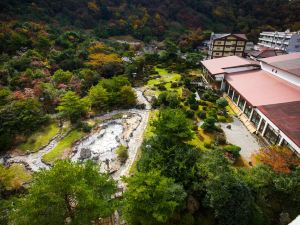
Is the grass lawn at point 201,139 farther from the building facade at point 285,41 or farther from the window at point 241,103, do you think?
the building facade at point 285,41

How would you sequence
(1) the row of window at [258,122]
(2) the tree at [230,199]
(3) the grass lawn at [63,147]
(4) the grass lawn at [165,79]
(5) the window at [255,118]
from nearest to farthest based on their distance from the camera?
(2) the tree at [230,199]
(1) the row of window at [258,122]
(3) the grass lawn at [63,147]
(5) the window at [255,118]
(4) the grass lawn at [165,79]

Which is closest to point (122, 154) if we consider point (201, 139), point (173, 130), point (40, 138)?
point (173, 130)

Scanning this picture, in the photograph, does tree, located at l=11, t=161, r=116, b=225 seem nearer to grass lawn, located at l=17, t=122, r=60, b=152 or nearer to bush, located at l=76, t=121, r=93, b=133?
grass lawn, located at l=17, t=122, r=60, b=152

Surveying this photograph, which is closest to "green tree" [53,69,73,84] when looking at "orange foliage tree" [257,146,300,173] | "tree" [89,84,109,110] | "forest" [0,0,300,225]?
"forest" [0,0,300,225]

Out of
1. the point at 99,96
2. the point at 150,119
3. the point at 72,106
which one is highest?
the point at 72,106

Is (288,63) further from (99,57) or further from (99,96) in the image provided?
(99,57)

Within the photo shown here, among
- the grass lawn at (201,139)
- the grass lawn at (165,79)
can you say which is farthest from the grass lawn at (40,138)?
the grass lawn at (165,79)
